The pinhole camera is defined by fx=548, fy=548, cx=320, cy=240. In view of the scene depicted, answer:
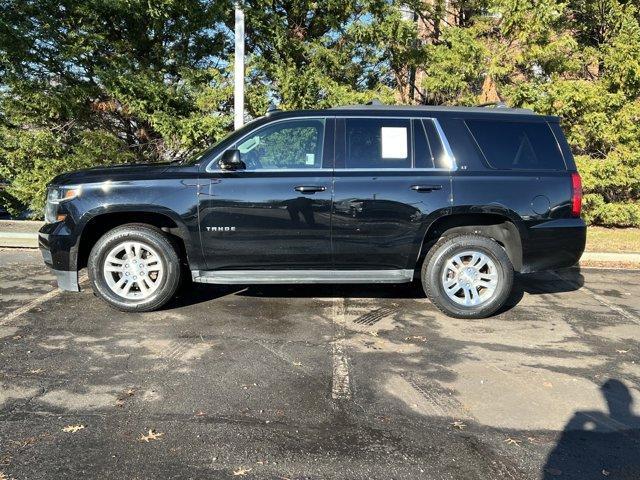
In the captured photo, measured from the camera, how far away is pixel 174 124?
927 centimetres

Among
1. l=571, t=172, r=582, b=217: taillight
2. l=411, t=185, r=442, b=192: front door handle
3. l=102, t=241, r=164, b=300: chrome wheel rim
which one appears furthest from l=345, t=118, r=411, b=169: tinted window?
l=102, t=241, r=164, b=300: chrome wheel rim

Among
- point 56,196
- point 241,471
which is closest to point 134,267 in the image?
point 56,196

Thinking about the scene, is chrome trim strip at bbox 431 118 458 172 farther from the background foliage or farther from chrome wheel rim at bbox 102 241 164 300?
the background foliage

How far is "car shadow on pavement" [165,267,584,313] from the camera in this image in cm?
602

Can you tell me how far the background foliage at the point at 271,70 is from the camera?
8.98 meters

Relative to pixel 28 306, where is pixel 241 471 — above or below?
below

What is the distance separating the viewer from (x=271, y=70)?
9.45 m

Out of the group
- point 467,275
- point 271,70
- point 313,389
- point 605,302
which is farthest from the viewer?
point 271,70

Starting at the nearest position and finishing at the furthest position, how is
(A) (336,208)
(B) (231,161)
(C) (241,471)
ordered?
(C) (241,471) → (B) (231,161) → (A) (336,208)

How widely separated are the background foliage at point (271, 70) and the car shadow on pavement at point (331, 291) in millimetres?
3756

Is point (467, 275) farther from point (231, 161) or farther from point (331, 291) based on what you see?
point (231, 161)

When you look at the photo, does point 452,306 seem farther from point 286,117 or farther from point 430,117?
point 286,117

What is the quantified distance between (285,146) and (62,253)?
7.66ft

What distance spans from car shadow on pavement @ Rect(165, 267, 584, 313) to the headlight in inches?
54.6
